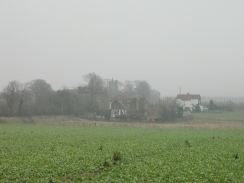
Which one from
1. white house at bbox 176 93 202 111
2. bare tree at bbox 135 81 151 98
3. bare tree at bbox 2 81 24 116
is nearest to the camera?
bare tree at bbox 2 81 24 116

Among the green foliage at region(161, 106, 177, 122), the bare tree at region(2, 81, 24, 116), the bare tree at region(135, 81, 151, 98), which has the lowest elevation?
the green foliage at region(161, 106, 177, 122)

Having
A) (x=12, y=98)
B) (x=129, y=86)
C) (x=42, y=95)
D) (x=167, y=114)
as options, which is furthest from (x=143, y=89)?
(x=12, y=98)

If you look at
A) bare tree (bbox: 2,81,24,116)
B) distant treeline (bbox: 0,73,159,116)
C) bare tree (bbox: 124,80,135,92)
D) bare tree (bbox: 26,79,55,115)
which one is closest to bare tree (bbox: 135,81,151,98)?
bare tree (bbox: 124,80,135,92)

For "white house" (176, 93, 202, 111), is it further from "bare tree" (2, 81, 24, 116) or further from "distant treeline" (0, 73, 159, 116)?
"bare tree" (2, 81, 24, 116)

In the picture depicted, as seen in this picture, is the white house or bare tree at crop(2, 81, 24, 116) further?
the white house

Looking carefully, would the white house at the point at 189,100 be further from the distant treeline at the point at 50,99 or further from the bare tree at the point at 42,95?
the bare tree at the point at 42,95

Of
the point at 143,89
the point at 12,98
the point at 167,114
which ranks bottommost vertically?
the point at 167,114

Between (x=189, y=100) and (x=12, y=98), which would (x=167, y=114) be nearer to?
(x=12, y=98)

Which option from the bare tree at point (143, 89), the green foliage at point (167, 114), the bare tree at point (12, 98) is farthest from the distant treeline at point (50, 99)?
the bare tree at point (143, 89)

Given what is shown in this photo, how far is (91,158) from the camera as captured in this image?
21812 millimetres

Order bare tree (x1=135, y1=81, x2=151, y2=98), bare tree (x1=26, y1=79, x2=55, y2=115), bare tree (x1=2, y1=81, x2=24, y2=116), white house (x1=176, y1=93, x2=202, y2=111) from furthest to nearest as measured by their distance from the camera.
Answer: bare tree (x1=135, y1=81, x2=151, y2=98), white house (x1=176, y1=93, x2=202, y2=111), bare tree (x1=26, y1=79, x2=55, y2=115), bare tree (x1=2, y1=81, x2=24, y2=116)

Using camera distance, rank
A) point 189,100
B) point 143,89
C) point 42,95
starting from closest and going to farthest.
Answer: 1. point 42,95
2. point 189,100
3. point 143,89

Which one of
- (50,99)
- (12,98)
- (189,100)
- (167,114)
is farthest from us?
(189,100)

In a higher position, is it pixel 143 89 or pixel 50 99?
pixel 143 89
